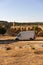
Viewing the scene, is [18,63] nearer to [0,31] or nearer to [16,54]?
[16,54]

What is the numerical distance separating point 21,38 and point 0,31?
2657 centimetres

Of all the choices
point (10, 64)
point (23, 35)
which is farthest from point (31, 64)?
point (23, 35)

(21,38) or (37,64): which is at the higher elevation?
(37,64)

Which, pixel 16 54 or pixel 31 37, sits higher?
pixel 16 54

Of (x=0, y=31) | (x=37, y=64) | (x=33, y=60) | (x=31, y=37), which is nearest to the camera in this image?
(x=37, y=64)

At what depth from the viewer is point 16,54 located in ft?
58.5

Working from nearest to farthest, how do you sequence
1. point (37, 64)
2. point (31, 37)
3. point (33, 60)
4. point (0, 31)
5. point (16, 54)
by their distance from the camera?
1. point (37, 64)
2. point (33, 60)
3. point (16, 54)
4. point (31, 37)
5. point (0, 31)

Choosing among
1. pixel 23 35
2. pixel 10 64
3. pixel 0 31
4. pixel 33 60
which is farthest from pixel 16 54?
pixel 0 31

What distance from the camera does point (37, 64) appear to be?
44.9 feet

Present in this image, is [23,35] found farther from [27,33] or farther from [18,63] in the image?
[18,63]

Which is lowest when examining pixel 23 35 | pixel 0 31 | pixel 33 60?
pixel 0 31

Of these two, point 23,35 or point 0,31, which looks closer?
point 23,35

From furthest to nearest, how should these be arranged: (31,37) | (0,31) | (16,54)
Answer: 1. (0,31)
2. (31,37)
3. (16,54)

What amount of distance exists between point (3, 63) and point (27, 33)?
21.6m
